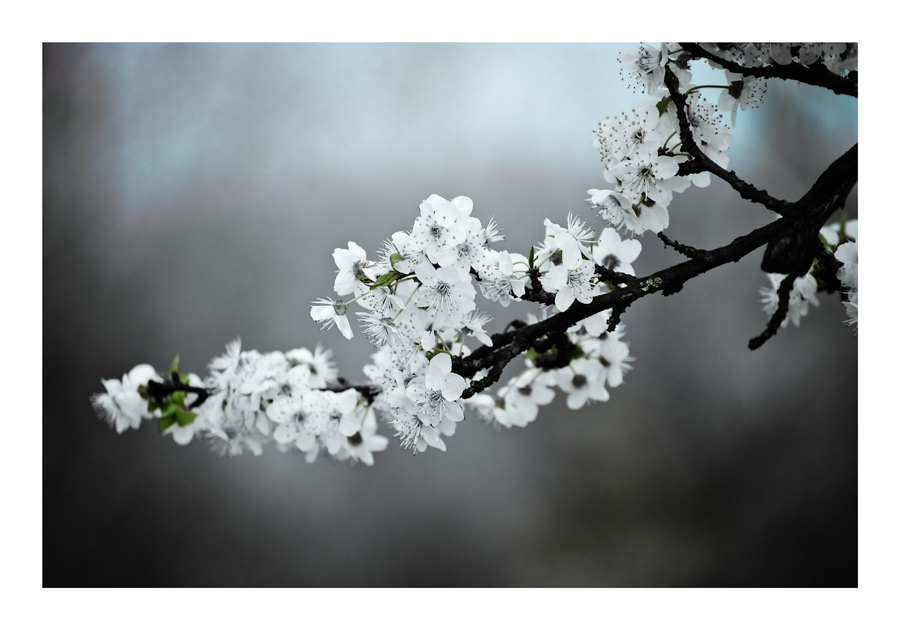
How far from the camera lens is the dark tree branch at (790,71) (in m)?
0.85

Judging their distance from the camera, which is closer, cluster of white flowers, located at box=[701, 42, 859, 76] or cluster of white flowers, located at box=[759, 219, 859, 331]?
cluster of white flowers, located at box=[701, 42, 859, 76]

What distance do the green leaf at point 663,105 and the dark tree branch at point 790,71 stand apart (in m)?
0.07

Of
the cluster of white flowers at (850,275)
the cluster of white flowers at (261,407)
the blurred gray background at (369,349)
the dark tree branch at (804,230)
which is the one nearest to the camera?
the dark tree branch at (804,230)

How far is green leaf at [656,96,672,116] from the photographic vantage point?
847 mm

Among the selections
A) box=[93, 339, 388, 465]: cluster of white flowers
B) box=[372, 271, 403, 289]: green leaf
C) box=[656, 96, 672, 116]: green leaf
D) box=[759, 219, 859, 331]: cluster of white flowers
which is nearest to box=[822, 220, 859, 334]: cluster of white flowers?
box=[759, 219, 859, 331]: cluster of white flowers

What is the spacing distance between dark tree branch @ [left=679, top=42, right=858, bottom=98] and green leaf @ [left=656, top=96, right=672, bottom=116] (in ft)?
0.22

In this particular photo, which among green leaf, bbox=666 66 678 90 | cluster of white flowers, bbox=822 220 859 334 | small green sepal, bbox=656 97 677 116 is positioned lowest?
cluster of white flowers, bbox=822 220 859 334

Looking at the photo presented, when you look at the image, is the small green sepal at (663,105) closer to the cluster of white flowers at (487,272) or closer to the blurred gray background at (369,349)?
the cluster of white flowers at (487,272)

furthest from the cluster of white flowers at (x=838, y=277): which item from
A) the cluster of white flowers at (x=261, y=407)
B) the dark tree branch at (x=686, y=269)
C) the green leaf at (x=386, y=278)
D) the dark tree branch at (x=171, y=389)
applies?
the dark tree branch at (x=171, y=389)

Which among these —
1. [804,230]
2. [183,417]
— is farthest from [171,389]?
[804,230]

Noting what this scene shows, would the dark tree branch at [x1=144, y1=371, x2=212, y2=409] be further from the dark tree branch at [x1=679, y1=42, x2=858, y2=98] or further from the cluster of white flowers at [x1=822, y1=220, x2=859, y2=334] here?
the cluster of white flowers at [x1=822, y1=220, x2=859, y2=334]

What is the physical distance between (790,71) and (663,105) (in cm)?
A: 18

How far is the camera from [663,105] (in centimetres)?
85

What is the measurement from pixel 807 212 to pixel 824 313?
1334 mm
